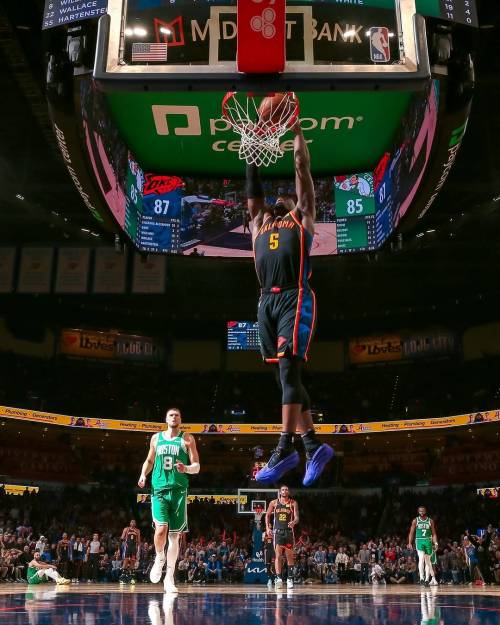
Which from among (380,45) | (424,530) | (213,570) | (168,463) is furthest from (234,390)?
(380,45)

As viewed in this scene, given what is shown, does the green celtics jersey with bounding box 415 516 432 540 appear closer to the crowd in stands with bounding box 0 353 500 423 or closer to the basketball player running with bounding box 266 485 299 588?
the basketball player running with bounding box 266 485 299 588

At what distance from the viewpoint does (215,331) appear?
111 ft

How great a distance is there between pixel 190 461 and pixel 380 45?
5208mm

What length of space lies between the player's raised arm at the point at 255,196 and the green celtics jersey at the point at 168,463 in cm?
396

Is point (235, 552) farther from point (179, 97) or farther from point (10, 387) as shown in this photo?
point (179, 97)

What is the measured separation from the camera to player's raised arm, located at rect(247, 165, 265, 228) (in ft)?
18.0

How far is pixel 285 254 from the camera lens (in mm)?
5160

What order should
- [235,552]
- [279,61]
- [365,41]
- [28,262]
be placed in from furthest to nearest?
1. [28,262]
2. [235,552]
3. [365,41]
4. [279,61]

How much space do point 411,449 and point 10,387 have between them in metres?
18.0

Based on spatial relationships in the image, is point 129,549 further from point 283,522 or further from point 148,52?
point 148,52

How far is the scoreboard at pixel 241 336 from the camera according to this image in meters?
24.6

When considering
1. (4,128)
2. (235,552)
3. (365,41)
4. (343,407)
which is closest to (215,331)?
(343,407)

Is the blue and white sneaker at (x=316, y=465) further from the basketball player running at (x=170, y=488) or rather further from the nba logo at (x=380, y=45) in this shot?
the basketball player running at (x=170, y=488)

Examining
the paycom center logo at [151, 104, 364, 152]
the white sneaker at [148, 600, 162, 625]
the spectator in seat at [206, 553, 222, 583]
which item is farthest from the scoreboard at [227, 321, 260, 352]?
the white sneaker at [148, 600, 162, 625]
